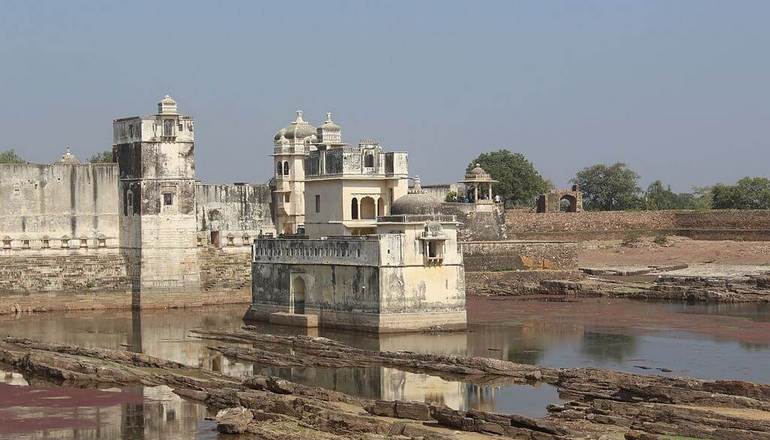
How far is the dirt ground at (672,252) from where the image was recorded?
52.8m

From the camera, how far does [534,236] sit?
57.9 metres

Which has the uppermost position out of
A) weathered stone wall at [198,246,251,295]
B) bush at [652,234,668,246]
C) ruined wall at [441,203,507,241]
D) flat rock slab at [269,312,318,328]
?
ruined wall at [441,203,507,241]

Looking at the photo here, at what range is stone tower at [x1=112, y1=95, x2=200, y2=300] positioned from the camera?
42.2 m

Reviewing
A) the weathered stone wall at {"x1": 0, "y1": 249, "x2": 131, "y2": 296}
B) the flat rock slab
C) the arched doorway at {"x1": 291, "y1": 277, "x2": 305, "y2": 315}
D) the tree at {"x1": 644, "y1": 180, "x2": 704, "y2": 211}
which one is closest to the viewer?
the flat rock slab

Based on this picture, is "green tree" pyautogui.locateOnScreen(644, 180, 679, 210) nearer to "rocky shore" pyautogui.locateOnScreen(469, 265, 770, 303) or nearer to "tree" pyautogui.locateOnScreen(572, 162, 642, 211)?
"tree" pyautogui.locateOnScreen(572, 162, 642, 211)

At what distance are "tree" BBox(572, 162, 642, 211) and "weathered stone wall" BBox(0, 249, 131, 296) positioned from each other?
39.8m

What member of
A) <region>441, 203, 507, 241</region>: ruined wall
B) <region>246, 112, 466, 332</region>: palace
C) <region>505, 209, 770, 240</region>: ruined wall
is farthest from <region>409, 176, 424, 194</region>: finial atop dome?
<region>505, 209, 770, 240</region>: ruined wall

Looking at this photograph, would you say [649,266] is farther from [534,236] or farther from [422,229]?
[422,229]

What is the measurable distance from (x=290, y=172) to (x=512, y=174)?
2558cm

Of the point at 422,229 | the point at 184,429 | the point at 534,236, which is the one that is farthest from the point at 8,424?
the point at 534,236

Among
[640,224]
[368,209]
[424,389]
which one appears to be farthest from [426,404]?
[640,224]

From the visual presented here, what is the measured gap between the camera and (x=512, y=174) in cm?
7006

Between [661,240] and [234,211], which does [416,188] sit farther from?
[661,240]

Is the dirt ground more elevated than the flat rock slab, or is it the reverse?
the dirt ground
